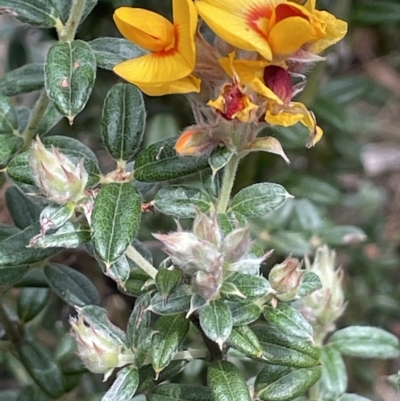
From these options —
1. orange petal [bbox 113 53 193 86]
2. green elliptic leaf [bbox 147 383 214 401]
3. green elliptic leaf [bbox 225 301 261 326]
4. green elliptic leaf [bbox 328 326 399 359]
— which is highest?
orange petal [bbox 113 53 193 86]

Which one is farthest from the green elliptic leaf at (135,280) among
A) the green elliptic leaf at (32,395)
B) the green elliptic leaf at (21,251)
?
the green elliptic leaf at (32,395)

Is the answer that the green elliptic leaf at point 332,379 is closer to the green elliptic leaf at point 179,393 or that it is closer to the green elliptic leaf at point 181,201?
the green elliptic leaf at point 179,393

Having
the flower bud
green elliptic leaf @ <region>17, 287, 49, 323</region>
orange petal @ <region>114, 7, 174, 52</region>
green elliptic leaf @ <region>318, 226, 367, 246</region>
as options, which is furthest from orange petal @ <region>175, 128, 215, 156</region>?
green elliptic leaf @ <region>318, 226, 367, 246</region>

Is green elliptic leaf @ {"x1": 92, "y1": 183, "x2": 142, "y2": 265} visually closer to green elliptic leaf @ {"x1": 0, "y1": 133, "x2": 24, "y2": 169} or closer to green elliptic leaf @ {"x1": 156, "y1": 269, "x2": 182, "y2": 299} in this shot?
green elliptic leaf @ {"x1": 156, "y1": 269, "x2": 182, "y2": 299}

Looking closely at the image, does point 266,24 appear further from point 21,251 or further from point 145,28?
point 21,251

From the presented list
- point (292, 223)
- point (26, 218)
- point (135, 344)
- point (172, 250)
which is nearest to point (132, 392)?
point (135, 344)

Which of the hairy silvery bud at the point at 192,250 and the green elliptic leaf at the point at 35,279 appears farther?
the green elliptic leaf at the point at 35,279

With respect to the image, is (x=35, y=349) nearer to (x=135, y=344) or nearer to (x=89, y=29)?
(x=135, y=344)
